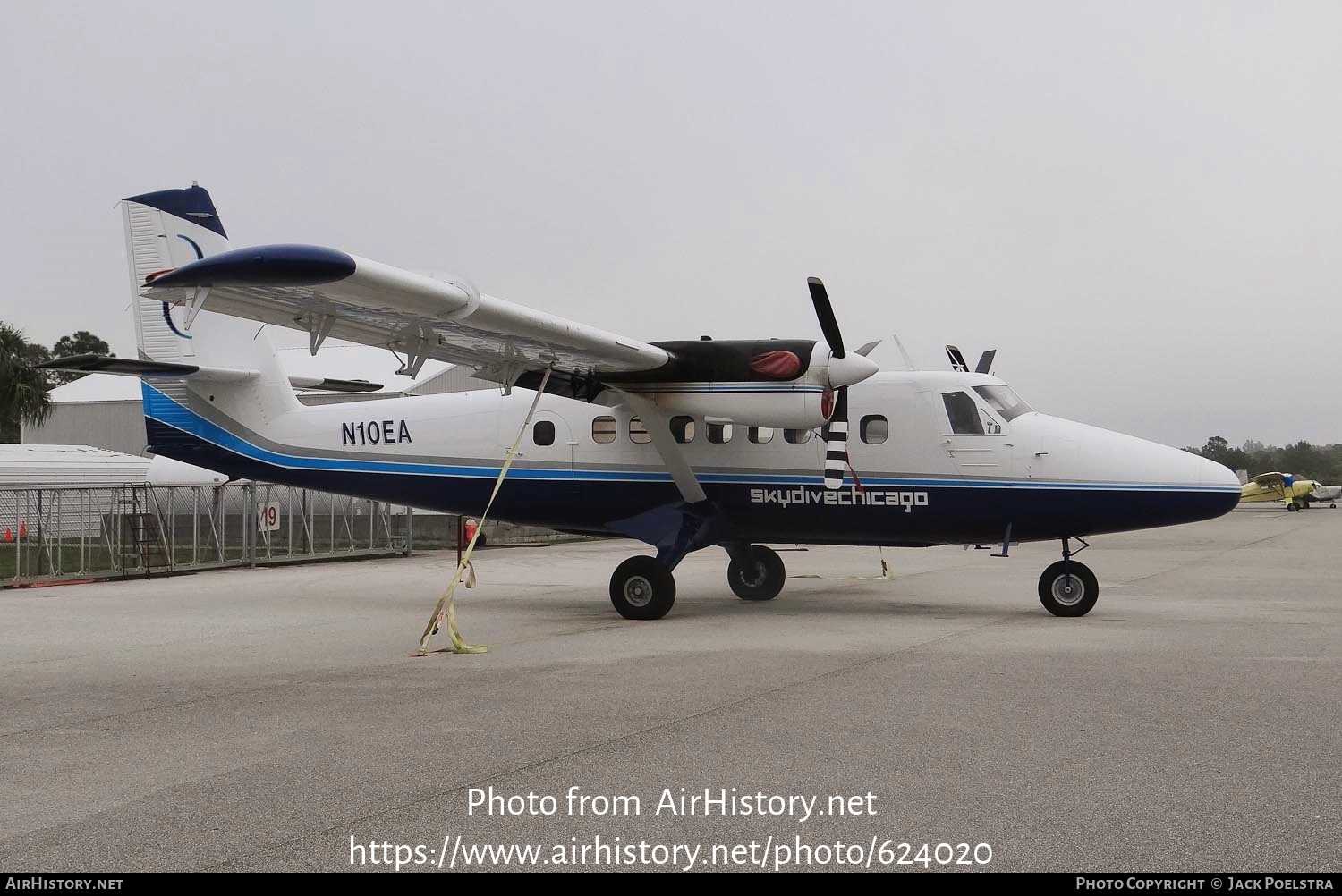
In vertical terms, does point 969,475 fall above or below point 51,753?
above

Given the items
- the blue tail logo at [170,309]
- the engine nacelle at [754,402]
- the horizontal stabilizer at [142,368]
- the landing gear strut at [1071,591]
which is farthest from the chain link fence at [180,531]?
the landing gear strut at [1071,591]

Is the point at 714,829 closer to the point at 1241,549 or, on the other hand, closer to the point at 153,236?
the point at 153,236

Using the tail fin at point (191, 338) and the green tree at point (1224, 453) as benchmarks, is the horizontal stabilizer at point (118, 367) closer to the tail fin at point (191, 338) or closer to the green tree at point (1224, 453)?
the tail fin at point (191, 338)

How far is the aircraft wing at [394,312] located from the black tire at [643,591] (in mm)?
2426

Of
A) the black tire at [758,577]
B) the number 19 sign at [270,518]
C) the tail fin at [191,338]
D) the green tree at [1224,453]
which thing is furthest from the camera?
the green tree at [1224,453]

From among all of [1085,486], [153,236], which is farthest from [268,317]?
[1085,486]

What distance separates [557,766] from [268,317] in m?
6.45

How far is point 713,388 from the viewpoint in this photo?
1336 cm

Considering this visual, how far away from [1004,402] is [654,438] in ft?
14.3

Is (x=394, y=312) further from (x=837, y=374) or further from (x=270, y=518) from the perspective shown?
(x=270, y=518)

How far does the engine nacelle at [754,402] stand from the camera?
13023 millimetres

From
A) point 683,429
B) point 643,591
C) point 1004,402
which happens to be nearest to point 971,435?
point 1004,402

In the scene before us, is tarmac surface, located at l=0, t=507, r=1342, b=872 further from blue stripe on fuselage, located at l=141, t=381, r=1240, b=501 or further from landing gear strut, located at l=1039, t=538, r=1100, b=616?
blue stripe on fuselage, located at l=141, t=381, r=1240, b=501
